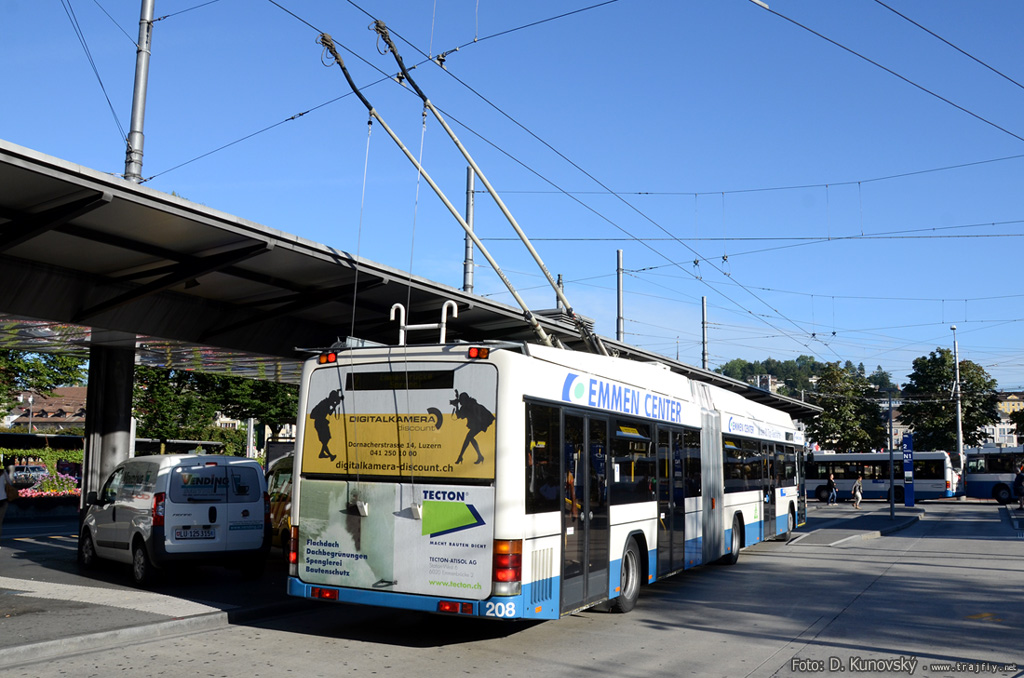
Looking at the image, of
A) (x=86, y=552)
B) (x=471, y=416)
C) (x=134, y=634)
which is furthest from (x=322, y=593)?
(x=86, y=552)

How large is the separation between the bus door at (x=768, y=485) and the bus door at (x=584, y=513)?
9.72 metres

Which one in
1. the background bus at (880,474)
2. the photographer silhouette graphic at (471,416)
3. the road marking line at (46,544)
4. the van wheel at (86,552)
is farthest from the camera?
the background bus at (880,474)

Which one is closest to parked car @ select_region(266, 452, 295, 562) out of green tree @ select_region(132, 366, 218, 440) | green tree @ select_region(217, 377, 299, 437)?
green tree @ select_region(217, 377, 299, 437)

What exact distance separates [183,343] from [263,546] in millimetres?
4113

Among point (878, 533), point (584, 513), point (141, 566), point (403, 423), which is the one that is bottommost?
point (878, 533)

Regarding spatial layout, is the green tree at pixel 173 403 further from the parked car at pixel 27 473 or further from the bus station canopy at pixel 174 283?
the bus station canopy at pixel 174 283

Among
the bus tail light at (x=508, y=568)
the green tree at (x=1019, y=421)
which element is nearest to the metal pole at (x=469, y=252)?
the bus tail light at (x=508, y=568)

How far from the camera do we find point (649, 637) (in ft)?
31.3

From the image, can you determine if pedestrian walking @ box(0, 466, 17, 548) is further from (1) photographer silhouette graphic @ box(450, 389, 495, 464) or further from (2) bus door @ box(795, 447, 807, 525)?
(2) bus door @ box(795, 447, 807, 525)

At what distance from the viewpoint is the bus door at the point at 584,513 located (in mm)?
9305

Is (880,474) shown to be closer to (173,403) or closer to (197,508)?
(173,403)

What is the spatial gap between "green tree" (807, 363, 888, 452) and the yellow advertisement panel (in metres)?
66.8

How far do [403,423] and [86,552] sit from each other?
7810mm

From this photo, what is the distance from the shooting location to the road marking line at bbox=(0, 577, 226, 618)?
10.1m
